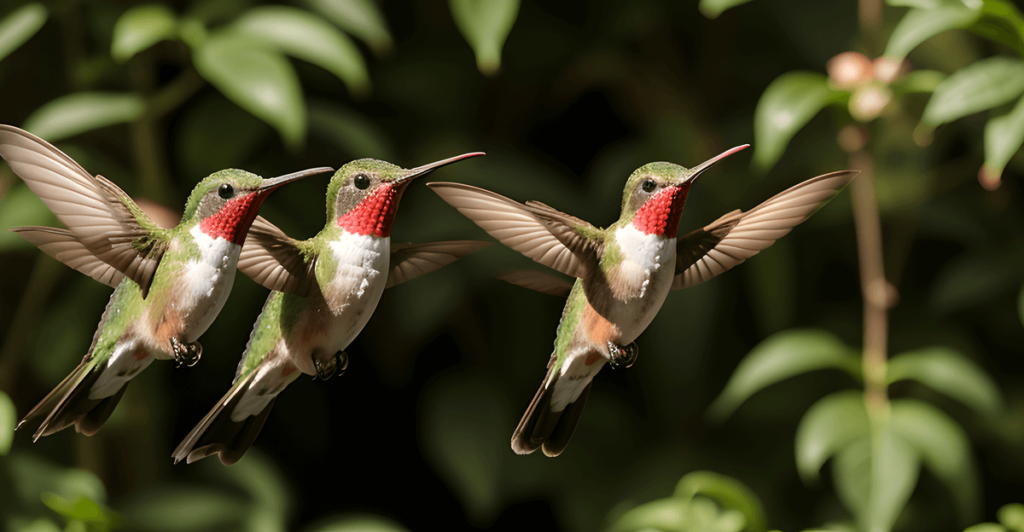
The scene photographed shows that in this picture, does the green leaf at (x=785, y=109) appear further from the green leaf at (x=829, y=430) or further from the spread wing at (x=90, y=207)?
the spread wing at (x=90, y=207)

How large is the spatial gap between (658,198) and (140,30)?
0.63 meters

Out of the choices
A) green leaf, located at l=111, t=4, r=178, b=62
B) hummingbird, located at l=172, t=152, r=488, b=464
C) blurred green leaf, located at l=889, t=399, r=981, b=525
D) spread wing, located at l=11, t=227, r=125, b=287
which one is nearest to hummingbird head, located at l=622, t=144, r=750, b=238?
hummingbird, located at l=172, t=152, r=488, b=464

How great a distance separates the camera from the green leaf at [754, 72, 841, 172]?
806 millimetres

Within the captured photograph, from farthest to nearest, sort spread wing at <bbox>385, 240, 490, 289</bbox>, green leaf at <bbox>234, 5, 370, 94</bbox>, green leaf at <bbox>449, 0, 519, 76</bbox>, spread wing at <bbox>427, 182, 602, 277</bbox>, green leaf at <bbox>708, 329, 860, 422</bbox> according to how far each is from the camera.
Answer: green leaf at <bbox>708, 329, 860, 422</bbox>, green leaf at <bbox>234, 5, 370, 94</bbox>, green leaf at <bbox>449, 0, 519, 76</bbox>, spread wing at <bbox>385, 240, 490, 289</bbox>, spread wing at <bbox>427, 182, 602, 277</bbox>

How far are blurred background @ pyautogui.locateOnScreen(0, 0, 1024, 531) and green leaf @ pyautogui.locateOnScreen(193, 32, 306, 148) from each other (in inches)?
1.0

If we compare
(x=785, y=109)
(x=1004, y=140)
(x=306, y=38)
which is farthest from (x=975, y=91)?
(x=306, y=38)

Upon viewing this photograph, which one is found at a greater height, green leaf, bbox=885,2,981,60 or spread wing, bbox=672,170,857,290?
green leaf, bbox=885,2,981,60

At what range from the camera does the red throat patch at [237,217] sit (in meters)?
0.46

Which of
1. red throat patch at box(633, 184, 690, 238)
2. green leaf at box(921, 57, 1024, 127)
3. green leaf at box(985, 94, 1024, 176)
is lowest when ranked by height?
red throat patch at box(633, 184, 690, 238)

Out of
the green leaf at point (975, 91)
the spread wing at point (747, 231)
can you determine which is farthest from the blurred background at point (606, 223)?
the spread wing at point (747, 231)

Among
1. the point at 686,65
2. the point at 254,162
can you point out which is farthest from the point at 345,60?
the point at 686,65

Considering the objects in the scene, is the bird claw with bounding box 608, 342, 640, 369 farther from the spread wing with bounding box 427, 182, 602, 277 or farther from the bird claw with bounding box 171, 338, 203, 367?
the bird claw with bounding box 171, 338, 203, 367

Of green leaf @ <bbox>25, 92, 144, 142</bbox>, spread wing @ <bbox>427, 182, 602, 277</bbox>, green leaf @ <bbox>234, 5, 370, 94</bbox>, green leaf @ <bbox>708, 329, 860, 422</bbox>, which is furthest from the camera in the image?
green leaf @ <bbox>708, 329, 860, 422</bbox>

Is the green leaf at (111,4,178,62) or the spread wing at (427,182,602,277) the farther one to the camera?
the green leaf at (111,4,178,62)
